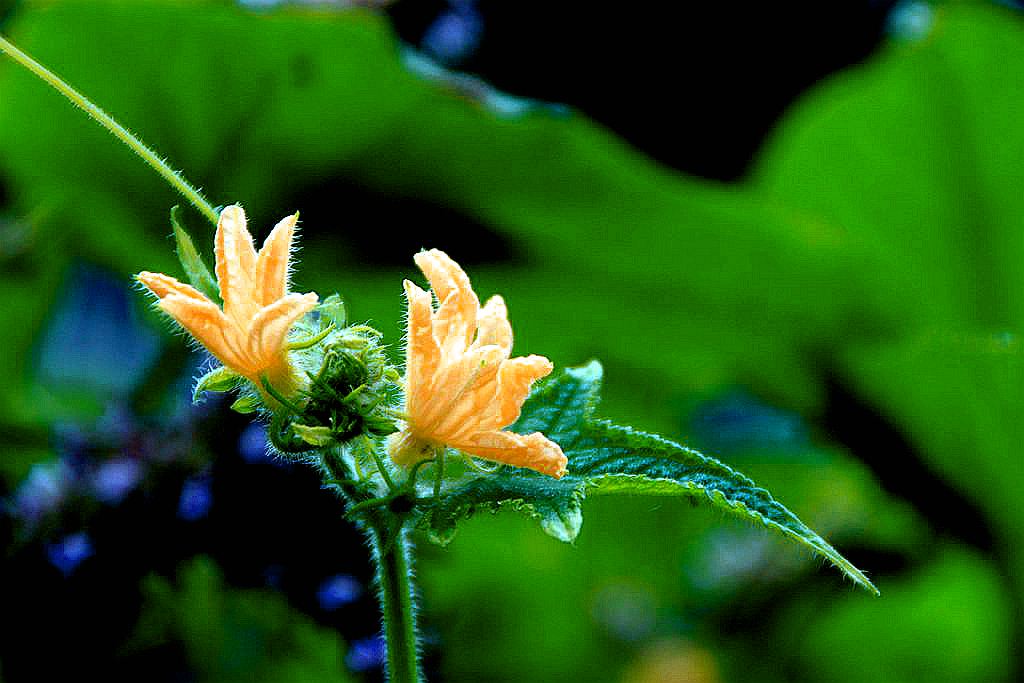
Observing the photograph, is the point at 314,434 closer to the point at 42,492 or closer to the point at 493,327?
the point at 493,327

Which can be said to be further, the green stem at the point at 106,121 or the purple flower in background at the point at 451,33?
the purple flower in background at the point at 451,33

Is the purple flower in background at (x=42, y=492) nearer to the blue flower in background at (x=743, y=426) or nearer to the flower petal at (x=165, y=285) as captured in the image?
the flower petal at (x=165, y=285)

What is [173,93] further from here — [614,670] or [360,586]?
[614,670]

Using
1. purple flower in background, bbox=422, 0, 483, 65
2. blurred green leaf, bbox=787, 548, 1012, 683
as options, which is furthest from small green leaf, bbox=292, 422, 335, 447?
purple flower in background, bbox=422, 0, 483, 65

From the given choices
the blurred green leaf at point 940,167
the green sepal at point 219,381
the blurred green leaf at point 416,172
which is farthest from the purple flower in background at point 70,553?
the blurred green leaf at point 940,167

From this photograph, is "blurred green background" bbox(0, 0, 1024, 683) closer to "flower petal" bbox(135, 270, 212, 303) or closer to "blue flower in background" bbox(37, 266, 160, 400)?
"blue flower in background" bbox(37, 266, 160, 400)

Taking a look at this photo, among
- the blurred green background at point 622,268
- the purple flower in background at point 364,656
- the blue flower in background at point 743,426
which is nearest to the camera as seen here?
the purple flower in background at point 364,656

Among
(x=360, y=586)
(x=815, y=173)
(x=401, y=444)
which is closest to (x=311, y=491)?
(x=360, y=586)
